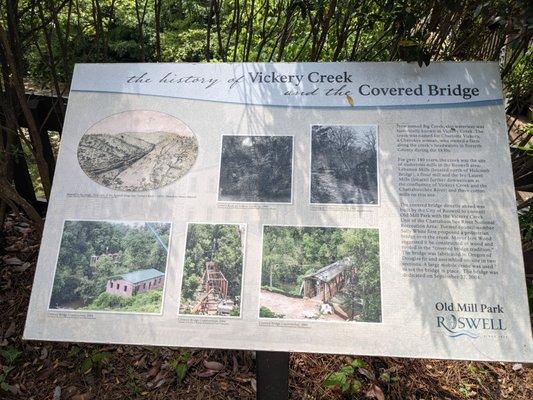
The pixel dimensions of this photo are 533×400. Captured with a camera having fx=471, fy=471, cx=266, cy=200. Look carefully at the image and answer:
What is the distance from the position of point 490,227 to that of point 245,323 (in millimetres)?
965

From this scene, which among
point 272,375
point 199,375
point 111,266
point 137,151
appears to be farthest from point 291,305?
point 199,375

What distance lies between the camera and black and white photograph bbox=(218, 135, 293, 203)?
1817 millimetres

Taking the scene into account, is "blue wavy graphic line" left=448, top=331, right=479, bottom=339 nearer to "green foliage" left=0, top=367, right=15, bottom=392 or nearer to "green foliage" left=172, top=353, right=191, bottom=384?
"green foliage" left=172, top=353, right=191, bottom=384

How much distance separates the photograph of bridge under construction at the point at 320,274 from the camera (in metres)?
1.67

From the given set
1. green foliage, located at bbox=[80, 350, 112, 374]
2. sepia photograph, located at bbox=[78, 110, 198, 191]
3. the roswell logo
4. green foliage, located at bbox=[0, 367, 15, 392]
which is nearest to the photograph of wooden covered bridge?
sepia photograph, located at bbox=[78, 110, 198, 191]

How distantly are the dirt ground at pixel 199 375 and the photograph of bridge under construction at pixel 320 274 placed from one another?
1.10 m

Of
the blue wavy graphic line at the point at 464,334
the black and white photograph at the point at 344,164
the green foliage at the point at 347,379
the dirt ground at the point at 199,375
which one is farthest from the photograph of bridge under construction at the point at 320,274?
the dirt ground at the point at 199,375

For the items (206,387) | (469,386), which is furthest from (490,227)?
(206,387)

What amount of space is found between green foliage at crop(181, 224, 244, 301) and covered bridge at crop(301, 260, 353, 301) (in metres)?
0.25

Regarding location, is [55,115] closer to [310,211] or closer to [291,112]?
[291,112]

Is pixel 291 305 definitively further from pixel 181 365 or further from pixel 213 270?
pixel 181 365

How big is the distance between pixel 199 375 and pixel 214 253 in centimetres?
121

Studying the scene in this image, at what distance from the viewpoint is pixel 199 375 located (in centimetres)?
265

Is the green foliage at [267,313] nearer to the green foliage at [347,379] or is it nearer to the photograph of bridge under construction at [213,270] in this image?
the photograph of bridge under construction at [213,270]
